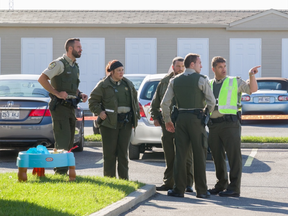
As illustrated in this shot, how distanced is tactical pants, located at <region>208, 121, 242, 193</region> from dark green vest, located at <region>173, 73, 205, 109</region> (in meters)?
0.54

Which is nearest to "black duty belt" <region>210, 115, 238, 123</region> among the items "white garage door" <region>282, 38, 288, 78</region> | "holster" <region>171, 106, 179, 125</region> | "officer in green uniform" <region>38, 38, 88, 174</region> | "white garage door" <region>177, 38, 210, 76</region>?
"holster" <region>171, 106, 179, 125</region>

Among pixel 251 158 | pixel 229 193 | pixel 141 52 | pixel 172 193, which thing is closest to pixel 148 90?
pixel 251 158

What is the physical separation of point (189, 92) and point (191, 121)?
0.37 m

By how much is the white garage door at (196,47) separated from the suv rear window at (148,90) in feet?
44.8

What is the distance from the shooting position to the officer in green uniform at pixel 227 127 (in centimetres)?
772

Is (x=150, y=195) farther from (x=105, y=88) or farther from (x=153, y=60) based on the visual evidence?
(x=153, y=60)

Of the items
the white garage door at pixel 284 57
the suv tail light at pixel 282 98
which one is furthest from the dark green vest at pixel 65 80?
the white garage door at pixel 284 57

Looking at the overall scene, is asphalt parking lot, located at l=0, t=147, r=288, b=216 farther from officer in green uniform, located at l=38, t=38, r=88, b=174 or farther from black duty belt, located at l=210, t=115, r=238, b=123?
officer in green uniform, located at l=38, t=38, r=88, b=174

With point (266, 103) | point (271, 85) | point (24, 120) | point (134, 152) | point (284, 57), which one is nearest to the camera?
point (24, 120)

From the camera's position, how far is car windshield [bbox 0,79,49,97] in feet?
35.3

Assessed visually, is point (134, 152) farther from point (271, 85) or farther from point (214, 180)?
point (271, 85)

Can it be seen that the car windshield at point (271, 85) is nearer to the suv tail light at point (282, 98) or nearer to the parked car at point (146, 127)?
the suv tail light at point (282, 98)

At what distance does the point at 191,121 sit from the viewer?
7438 mm

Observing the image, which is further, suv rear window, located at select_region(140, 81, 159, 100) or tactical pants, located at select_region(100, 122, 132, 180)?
suv rear window, located at select_region(140, 81, 159, 100)
